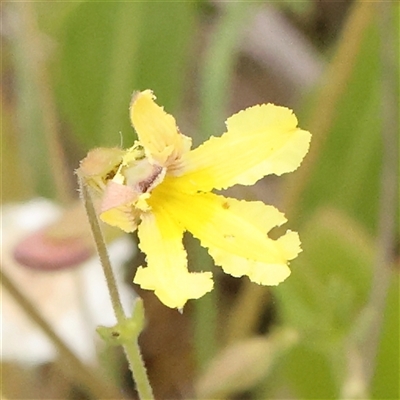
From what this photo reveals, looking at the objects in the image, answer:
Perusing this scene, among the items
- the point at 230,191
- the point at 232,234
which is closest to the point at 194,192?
the point at 232,234

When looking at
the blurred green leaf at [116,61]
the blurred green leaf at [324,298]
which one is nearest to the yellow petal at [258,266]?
the blurred green leaf at [324,298]

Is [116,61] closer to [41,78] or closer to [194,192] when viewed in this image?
[41,78]

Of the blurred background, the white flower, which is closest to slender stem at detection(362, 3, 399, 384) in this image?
the blurred background

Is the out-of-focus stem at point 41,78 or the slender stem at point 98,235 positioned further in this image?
the out-of-focus stem at point 41,78

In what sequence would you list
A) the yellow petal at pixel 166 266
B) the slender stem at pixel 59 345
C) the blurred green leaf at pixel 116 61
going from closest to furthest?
the yellow petal at pixel 166 266
the slender stem at pixel 59 345
the blurred green leaf at pixel 116 61

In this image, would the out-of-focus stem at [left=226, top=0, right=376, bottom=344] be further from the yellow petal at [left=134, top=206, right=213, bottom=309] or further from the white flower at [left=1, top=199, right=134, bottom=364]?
the yellow petal at [left=134, top=206, right=213, bottom=309]

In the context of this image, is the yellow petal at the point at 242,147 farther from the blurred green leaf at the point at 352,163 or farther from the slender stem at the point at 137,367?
the blurred green leaf at the point at 352,163

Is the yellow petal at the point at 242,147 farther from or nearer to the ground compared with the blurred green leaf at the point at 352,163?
nearer to the ground
